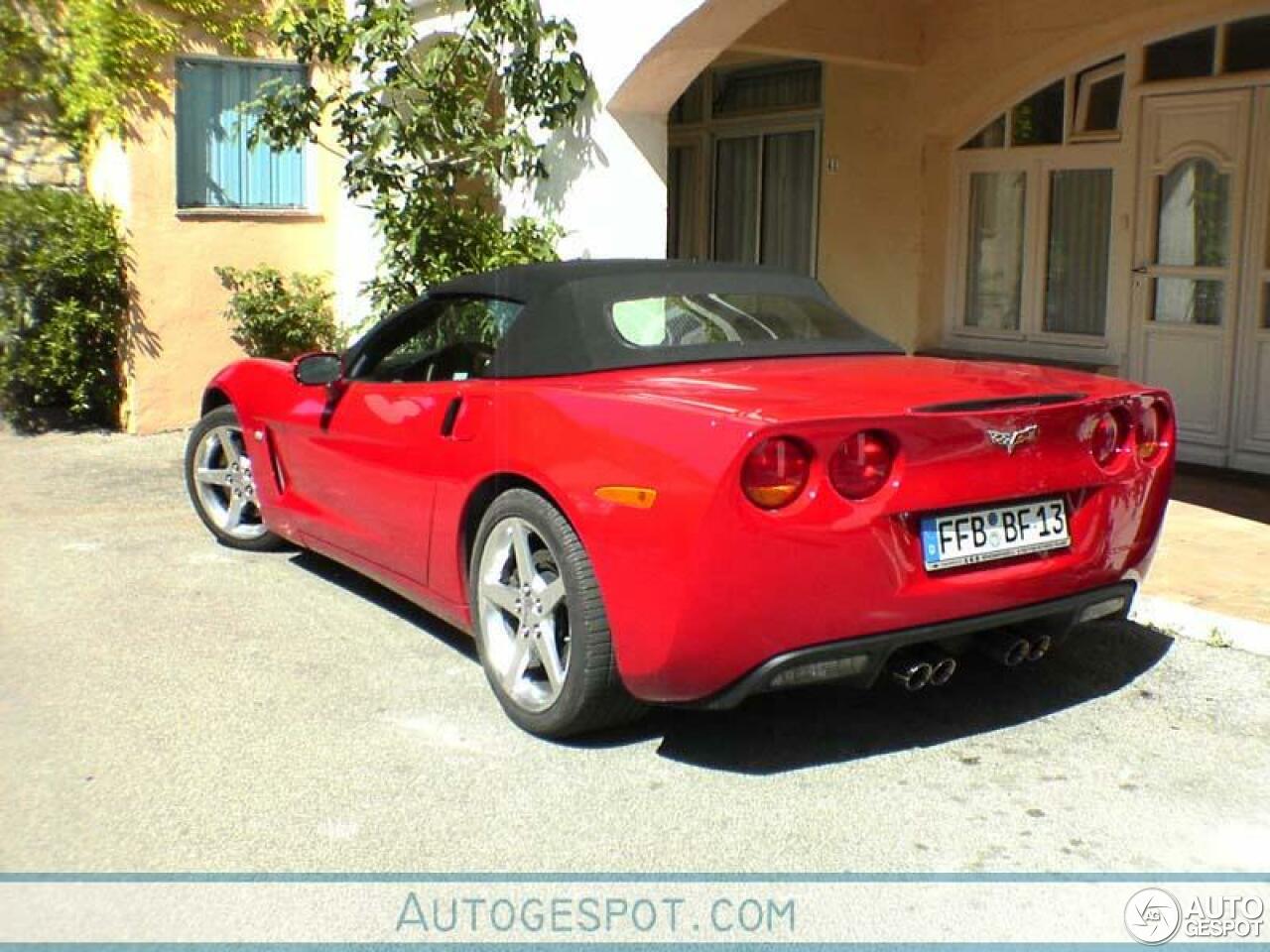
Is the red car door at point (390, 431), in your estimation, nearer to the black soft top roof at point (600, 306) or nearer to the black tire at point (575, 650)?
the black soft top roof at point (600, 306)

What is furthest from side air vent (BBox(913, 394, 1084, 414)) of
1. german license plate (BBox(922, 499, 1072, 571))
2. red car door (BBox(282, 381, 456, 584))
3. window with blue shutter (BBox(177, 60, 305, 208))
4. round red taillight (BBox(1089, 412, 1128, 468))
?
window with blue shutter (BBox(177, 60, 305, 208))

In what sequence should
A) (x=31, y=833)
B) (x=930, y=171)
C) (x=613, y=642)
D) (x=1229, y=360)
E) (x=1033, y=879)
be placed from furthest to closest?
1. (x=930, y=171)
2. (x=1229, y=360)
3. (x=613, y=642)
4. (x=31, y=833)
5. (x=1033, y=879)

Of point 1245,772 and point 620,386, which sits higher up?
point 620,386

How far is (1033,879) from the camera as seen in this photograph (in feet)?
11.6

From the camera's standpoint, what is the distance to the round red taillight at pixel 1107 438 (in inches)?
176

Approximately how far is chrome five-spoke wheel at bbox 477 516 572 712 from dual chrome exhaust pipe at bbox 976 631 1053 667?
4.11ft

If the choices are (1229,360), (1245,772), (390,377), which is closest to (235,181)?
(390,377)

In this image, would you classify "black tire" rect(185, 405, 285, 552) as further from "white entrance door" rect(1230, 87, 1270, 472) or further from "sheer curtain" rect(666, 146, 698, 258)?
"sheer curtain" rect(666, 146, 698, 258)

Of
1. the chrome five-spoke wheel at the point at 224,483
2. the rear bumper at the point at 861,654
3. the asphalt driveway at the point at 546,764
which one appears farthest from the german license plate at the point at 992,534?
the chrome five-spoke wheel at the point at 224,483

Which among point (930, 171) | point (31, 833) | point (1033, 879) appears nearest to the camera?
point (1033, 879)

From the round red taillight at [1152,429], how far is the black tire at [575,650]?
5.80 ft

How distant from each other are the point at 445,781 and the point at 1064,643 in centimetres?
251

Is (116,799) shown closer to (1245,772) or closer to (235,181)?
(1245,772)

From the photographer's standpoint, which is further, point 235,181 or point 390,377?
point 235,181
